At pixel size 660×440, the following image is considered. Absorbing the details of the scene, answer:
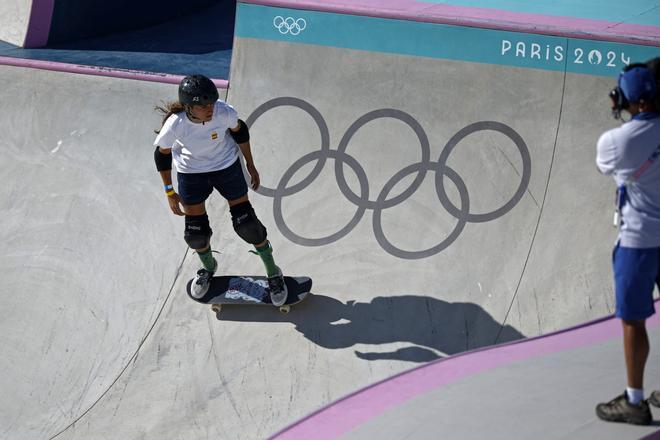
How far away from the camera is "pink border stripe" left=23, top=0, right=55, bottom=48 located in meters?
10.7

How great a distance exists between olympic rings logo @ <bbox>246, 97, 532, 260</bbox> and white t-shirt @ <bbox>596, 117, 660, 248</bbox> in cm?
285

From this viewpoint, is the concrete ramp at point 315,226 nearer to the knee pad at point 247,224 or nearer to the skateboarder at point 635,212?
the knee pad at point 247,224

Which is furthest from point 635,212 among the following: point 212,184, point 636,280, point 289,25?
point 289,25

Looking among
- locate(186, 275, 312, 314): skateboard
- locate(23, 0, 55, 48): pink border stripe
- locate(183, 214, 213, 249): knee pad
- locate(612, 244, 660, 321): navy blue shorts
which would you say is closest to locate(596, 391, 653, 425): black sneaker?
locate(612, 244, 660, 321): navy blue shorts

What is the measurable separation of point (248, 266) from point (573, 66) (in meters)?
3.44

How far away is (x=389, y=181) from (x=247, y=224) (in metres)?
1.58

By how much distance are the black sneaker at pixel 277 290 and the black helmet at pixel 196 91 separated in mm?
1594

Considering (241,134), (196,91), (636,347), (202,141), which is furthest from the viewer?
(241,134)

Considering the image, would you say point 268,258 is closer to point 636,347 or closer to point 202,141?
point 202,141

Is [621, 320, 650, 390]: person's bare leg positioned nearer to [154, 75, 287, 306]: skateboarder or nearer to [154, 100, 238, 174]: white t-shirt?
[154, 75, 287, 306]: skateboarder

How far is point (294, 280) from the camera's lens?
21.8 ft

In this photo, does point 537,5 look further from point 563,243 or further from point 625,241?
point 625,241

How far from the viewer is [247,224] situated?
6254 mm

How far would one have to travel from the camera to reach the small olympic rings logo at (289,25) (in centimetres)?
785
